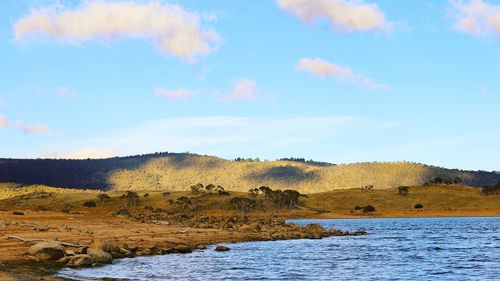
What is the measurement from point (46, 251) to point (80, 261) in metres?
2.25

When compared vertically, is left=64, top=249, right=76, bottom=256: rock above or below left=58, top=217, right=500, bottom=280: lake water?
above

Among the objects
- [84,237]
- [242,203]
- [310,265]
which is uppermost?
[242,203]

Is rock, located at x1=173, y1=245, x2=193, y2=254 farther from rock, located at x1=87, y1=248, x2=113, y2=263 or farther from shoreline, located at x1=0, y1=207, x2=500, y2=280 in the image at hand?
rock, located at x1=87, y1=248, x2=113, y2=263

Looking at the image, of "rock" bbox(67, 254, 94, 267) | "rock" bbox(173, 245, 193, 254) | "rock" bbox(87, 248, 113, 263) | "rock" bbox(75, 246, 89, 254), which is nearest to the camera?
"rock" bbox(67, 254, 94, 267)

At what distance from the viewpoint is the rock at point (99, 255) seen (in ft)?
132

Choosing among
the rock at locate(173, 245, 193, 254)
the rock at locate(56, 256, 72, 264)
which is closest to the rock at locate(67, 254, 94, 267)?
the rock at locate(56, 256, 72, 264)

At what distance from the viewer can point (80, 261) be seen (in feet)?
127

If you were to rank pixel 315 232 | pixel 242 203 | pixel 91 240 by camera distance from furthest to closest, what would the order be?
pixel 242 203, pixel 315 232, pixel 91 240

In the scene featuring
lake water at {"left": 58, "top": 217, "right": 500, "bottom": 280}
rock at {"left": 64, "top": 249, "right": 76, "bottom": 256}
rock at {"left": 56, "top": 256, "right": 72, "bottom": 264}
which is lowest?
lake water at {"left": 58, "top": 217, "right": 500, "bottom": 280}

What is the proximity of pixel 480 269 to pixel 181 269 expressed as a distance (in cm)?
1981

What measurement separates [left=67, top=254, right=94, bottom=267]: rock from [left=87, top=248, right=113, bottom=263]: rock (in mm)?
535

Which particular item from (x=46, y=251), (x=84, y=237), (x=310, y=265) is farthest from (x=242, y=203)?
(x=46, y=251)

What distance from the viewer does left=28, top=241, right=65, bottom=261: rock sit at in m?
38.8

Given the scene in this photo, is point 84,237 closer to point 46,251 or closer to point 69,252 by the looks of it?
point 69,252
